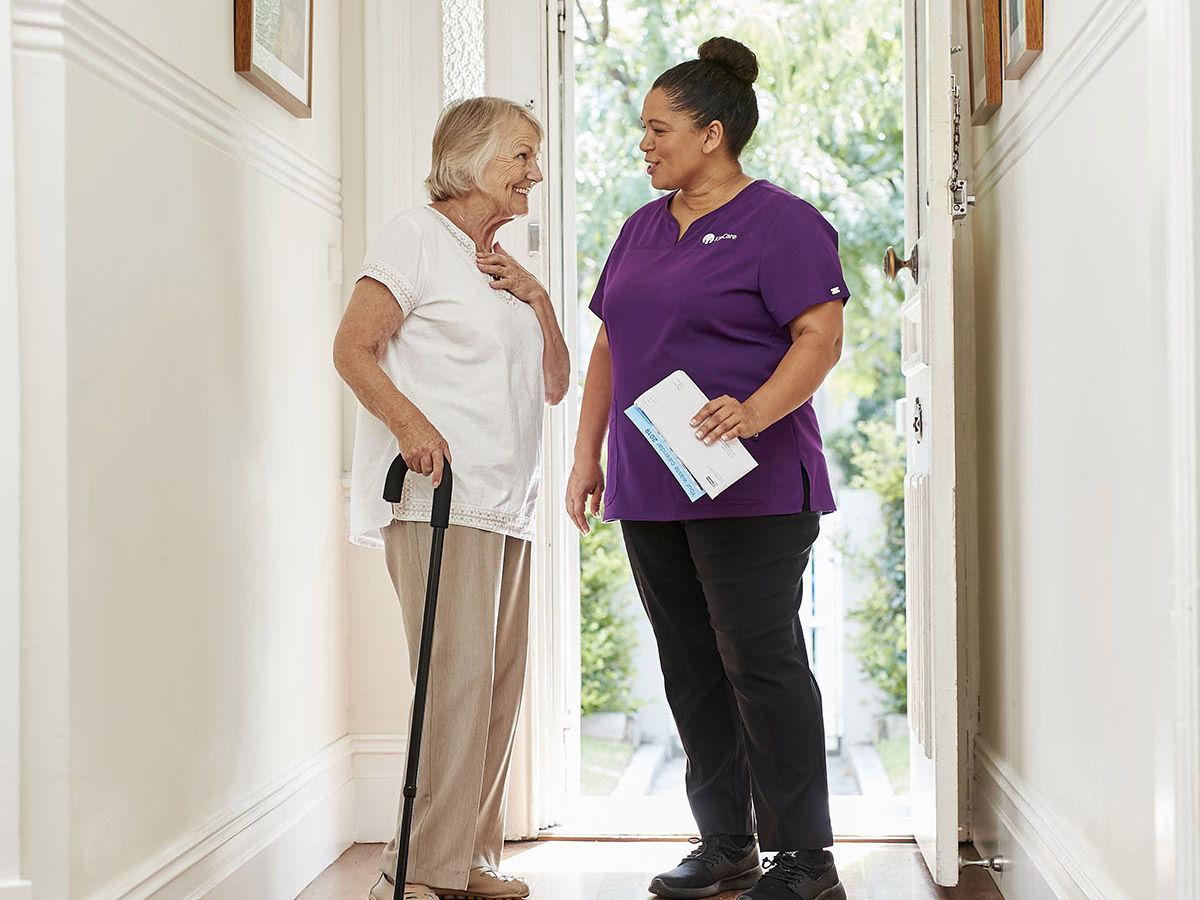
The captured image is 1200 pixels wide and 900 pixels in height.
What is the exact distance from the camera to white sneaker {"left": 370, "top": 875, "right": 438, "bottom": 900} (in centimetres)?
208

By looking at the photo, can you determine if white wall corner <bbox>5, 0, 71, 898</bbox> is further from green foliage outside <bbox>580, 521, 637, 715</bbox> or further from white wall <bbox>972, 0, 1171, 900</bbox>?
green foliage outside <bbox>580, 521, 637, 715</bbox>

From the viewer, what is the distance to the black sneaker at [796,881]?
2.16 meters

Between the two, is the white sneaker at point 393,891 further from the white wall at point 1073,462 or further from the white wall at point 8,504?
the white wall at point 1073,462

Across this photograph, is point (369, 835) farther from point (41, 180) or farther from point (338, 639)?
point (41, 180)

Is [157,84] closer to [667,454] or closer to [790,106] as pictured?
[667,454]

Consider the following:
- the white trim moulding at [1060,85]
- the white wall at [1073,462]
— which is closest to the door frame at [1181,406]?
the white wall at [1073,462]

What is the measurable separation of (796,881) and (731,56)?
58.6 inches

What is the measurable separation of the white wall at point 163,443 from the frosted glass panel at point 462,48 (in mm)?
296

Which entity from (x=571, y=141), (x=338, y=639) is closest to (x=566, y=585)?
(x=338, y=639)

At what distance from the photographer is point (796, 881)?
2.17 metres

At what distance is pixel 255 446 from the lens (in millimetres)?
2287

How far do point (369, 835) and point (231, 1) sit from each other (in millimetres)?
1771

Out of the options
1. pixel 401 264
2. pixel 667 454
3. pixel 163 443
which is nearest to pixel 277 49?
pixel 401 264

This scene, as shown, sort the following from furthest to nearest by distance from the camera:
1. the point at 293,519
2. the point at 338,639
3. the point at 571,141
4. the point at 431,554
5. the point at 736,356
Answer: the point at 571,141 → the point at 338,639 → the point at 293,519 → the point at 736,356 → the point at 431,554
